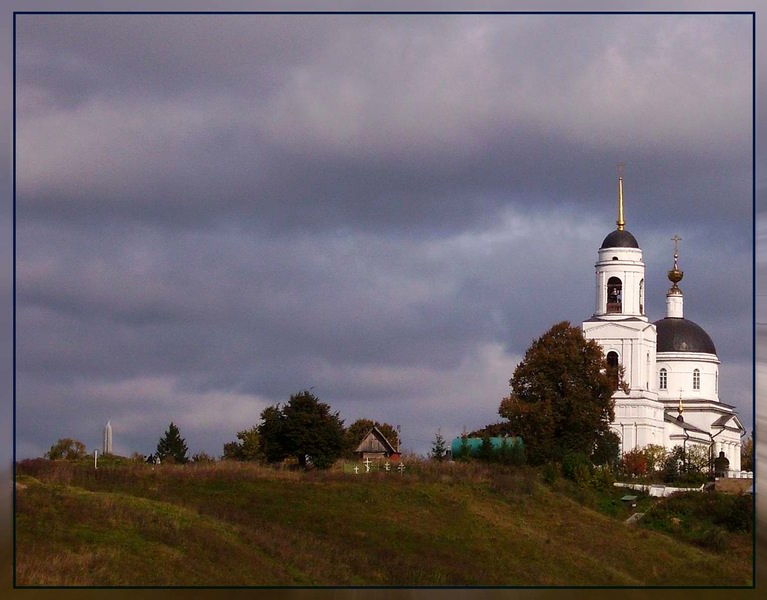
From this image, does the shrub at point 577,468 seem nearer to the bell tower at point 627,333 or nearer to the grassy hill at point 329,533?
the grassy hill at point 329,533

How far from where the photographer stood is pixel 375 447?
57.9m

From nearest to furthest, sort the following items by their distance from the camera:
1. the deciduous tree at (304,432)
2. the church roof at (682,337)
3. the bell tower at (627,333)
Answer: the deciduous tree at (304,432) → the bell tower at (627,333) → the church roof at (682,337)

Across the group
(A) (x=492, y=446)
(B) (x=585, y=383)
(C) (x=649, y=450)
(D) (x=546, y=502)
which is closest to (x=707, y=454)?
(C) (x=649, y=450)

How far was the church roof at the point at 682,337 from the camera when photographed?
84875 mm

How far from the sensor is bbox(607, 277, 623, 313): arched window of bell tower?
2945 inches

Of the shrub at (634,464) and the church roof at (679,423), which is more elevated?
the church roof at (679,423)

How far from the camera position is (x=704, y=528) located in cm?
4862

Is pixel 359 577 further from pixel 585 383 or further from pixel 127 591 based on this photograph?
pixel 585 383

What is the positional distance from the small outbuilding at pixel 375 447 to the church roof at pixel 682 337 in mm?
30978

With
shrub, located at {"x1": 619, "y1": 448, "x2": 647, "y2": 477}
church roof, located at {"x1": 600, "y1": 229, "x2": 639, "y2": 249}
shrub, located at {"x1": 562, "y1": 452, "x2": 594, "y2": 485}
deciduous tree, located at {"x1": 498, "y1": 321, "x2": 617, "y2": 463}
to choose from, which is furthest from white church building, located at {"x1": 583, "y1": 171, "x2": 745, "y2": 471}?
shrub, located at {"x1": 562, "y1": 452, "x2": 594, "y2": 485}

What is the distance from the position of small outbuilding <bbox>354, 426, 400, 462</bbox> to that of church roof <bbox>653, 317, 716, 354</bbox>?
31.0 metres

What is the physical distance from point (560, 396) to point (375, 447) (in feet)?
27.2

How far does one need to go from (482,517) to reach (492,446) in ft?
37.0

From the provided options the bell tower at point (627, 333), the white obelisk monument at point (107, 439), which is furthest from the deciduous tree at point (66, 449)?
the bell tower at point (627, 333)
